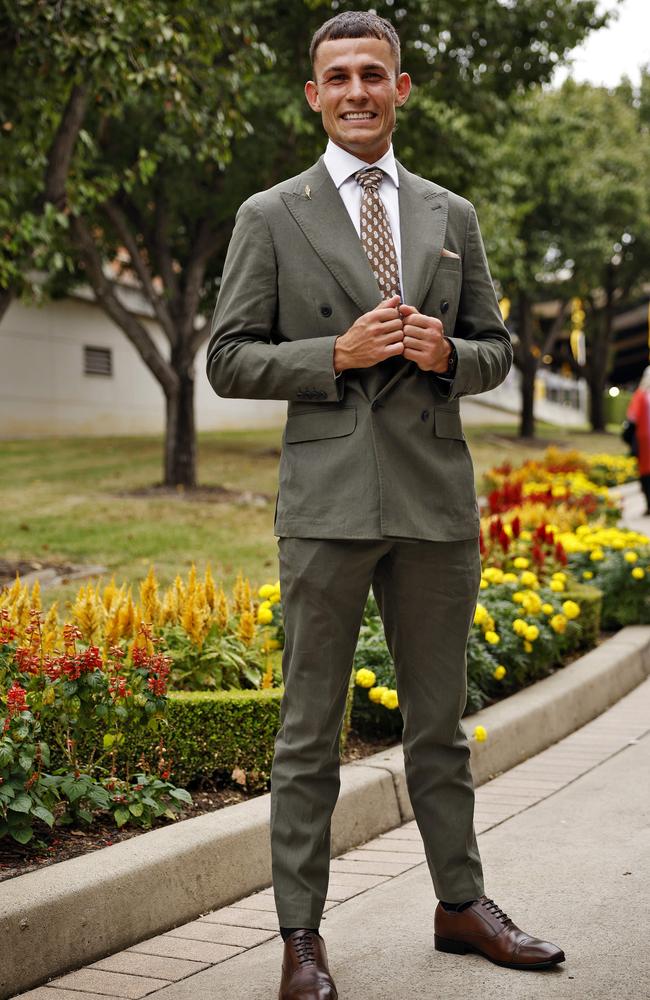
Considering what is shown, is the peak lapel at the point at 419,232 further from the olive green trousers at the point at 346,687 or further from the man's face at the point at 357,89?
the olive green trousers at the point at 346,687

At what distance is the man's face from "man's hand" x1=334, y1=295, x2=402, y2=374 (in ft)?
1.59

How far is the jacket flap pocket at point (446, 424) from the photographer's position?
10.2 ft

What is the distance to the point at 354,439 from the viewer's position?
9.95 ft

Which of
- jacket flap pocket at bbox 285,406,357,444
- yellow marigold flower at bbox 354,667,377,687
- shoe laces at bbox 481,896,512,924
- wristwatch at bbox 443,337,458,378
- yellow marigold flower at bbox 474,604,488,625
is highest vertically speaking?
wristwatch at bbox 443,337,458,378

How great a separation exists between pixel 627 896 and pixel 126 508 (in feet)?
36.5

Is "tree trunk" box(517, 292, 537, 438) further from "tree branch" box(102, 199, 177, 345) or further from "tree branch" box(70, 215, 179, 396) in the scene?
"tree branch" box(70, 215, 179, 396)

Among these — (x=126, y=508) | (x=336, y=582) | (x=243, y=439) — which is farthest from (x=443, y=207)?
(x=243, y=439)

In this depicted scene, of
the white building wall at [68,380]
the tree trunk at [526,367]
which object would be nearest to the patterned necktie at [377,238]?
the white building wall at [68,380]

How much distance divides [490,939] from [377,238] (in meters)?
1.83

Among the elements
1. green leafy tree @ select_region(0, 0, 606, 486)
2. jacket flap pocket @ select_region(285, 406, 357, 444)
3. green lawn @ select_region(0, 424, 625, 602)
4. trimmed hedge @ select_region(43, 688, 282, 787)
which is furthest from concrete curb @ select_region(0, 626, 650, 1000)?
green leafy tree @ select_region(0, 0, 606, 486)

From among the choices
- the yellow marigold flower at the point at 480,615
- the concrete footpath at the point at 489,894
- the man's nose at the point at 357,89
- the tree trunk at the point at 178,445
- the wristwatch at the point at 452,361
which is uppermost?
the man's nose at the point at 357,89

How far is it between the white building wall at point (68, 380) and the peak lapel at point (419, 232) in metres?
20.9

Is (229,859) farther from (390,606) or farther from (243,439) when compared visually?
(243,439)

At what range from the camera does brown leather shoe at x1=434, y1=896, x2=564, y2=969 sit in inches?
125
